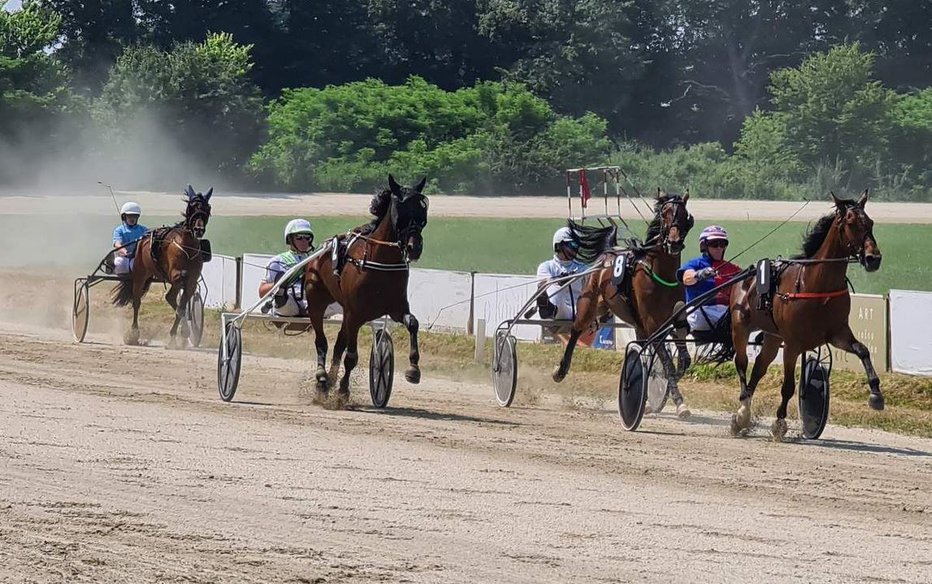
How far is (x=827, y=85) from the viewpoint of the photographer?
4538 cm

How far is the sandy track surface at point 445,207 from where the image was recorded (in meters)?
37.6

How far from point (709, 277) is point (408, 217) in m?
2.28

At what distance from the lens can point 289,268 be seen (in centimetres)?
1345

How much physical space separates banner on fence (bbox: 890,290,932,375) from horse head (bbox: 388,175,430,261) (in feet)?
17.4

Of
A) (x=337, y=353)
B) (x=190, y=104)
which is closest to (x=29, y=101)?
(x=190, y=104)

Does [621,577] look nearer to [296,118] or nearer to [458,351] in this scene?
[458,351]

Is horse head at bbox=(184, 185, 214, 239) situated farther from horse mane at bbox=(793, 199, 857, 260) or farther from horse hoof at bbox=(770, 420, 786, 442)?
horse mane at bbox=(793, 199, 857, 260)

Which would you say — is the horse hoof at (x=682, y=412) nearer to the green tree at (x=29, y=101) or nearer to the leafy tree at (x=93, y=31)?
the green tree at (x=29, y=101)

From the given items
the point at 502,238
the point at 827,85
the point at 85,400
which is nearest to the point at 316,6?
the point at 827,85

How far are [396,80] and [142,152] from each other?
1126 cm

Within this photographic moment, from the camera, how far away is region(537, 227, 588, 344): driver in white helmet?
14031 mm

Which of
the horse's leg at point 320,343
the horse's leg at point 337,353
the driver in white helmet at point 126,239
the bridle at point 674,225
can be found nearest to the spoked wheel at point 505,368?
the horse's leg at point 337,353

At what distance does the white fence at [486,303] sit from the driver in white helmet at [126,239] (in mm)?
1651

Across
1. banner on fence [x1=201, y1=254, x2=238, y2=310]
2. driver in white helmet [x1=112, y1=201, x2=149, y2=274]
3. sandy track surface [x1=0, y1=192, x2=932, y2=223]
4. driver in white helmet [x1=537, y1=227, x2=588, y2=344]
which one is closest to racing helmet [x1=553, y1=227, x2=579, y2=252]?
driver in white helmet [x1=537, y1=227, x2=588, y2=344]
